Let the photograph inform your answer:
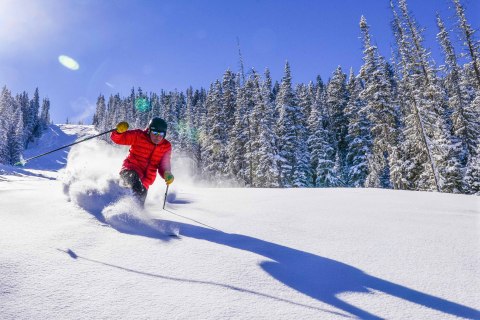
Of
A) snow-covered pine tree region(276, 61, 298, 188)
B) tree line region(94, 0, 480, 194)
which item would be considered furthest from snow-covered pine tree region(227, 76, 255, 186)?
snow-covered pine tree region(276, 61, 298, 188)

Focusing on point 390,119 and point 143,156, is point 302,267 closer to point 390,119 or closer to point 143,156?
point 143,156

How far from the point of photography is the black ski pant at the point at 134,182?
530cm

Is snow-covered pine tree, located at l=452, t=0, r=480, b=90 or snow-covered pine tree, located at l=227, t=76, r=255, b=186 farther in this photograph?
snow-covered pine tree, located at l=227, t=76, r=255, b=186

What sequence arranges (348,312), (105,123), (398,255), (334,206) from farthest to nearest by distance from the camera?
(105,123)
(334,206)
(398,255)
(348,312)

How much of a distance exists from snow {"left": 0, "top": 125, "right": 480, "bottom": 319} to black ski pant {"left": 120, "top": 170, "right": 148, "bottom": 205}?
1.09 feet

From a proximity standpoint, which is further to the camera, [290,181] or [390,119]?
[290,181]

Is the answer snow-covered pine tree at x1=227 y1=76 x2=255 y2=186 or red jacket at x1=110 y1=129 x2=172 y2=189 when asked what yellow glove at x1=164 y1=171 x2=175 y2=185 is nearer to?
red jacket at x1=110 y1=129 x2=172 y2=189

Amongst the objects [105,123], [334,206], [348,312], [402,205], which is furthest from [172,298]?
[105,123]

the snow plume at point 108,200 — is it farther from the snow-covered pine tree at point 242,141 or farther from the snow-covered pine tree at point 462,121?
the snow-covered pine tree at point 242,141

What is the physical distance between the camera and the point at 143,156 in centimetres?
584

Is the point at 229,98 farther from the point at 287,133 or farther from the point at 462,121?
the point at 462,121

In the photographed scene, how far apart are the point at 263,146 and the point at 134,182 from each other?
98.1 feet

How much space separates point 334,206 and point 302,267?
9.21ft

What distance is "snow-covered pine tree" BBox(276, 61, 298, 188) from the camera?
35.3m
